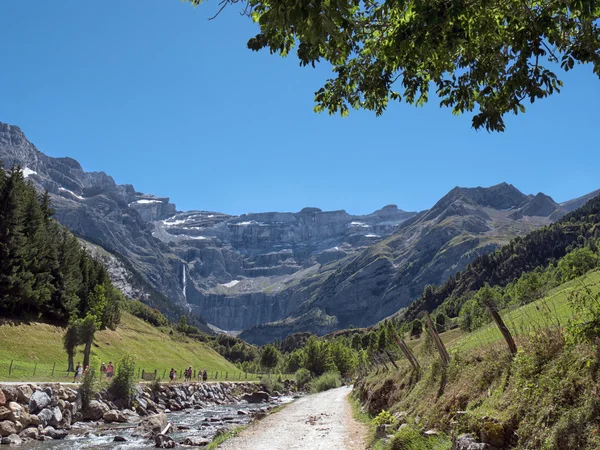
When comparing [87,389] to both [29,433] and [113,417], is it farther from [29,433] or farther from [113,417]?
[29,433]

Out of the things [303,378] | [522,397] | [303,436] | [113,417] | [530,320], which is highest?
[530,320]

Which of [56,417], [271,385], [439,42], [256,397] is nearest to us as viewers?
[439,42]

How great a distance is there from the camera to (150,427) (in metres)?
30.2

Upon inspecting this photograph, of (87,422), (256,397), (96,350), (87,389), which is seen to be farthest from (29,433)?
(256,397)

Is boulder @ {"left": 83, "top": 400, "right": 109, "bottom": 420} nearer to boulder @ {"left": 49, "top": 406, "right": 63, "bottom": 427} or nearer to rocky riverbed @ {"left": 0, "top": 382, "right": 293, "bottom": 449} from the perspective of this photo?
rocky riverbed @ {"left": 0, "top": 382, "right": 293, "bottom": 449}

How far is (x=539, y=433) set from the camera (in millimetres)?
8633

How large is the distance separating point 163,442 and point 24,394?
10389mm

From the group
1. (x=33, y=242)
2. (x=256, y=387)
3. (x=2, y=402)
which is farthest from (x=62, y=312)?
(x=2, y=402)

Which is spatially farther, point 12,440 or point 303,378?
point 303,378

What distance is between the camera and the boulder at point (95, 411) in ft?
110

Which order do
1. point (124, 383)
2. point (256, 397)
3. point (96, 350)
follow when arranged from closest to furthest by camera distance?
1. point (124, 383)
2. point (96, 350)
3. point (256, 397)

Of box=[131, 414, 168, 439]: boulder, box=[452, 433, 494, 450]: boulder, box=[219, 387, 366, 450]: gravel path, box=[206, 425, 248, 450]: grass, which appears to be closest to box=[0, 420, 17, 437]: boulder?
box=[131, 414, 168, 439]: boulder

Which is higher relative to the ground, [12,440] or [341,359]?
[12,440]

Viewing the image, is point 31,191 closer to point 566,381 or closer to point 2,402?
point 2,402
